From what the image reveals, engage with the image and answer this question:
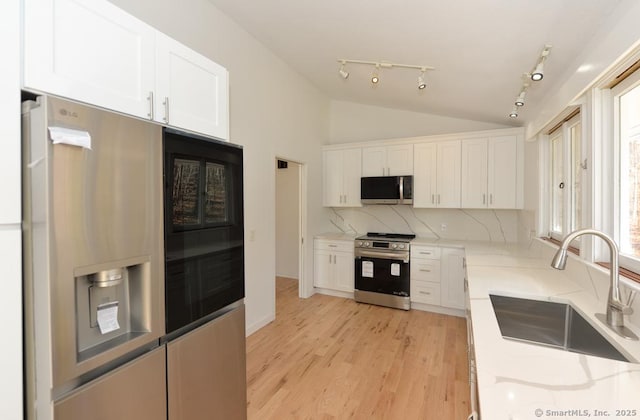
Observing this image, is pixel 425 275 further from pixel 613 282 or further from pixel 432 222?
pixel 613 282

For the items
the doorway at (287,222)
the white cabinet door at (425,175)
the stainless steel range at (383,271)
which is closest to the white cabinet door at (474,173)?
the white cabinet door at (425,175)

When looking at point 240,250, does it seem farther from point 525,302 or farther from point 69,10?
point 525,302

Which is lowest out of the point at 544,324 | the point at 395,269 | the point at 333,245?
the point at 395,269

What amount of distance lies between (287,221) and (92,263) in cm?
448

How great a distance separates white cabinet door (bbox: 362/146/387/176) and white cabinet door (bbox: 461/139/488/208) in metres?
1.03

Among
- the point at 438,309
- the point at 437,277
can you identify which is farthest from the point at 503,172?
the point at 438,309

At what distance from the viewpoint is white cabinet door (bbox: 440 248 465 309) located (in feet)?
11.6

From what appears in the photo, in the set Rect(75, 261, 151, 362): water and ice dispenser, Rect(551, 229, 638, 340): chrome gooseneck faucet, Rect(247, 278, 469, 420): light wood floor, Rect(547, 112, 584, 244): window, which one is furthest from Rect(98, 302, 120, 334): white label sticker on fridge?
Rect(547, 112, 584, 244): window

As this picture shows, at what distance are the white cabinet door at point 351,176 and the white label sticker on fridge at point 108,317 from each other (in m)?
3.61

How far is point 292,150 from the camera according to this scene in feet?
12.6

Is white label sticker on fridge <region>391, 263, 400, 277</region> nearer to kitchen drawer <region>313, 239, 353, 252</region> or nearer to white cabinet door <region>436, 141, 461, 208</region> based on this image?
kitchen drawer <region>313, 239, 353, 252</region>

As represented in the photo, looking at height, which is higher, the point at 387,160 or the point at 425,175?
the point at 387,160

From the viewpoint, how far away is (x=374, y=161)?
4273 mm

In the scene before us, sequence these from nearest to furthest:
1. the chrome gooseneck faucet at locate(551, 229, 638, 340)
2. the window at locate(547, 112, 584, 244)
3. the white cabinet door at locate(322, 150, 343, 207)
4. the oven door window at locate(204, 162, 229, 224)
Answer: the chrome gooseneck faucet at locate(551, 229, 638, 340)
the oven door window at locate(204, 162, 229, 224)
the window at locate(547, 112, 584, 244)
the white cabinet door at locate(322, 150, 343, 207)
